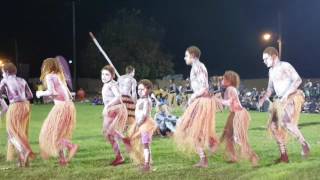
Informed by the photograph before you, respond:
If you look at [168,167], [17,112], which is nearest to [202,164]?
[168,167]

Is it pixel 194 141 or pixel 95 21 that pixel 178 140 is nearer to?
pixel 194 141

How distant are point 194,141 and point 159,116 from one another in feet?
21.3

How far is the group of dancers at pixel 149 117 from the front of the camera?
35.6 ft

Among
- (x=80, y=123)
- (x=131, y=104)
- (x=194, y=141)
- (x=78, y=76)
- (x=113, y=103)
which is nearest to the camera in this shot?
(x=194, y=141)

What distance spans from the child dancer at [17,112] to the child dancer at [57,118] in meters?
0.48

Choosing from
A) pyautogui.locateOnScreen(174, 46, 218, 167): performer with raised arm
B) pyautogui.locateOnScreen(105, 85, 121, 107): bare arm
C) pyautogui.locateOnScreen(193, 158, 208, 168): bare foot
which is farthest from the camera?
pyautogui.locateOnScreen(105, 85, 121, 107): bare arm

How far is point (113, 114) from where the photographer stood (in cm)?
1158

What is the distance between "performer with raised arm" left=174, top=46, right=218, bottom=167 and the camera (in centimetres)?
1083

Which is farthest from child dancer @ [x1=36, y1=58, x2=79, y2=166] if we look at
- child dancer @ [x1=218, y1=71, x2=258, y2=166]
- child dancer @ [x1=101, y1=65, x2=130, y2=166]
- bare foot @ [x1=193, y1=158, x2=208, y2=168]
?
child dancer @ [x1=218, y1=71, x2=258, y2=166]

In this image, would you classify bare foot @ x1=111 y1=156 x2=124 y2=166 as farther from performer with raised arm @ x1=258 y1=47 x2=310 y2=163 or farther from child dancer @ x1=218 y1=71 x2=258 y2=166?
performer with raised arm @ x1=258 y1=47 x2=310 y2=163

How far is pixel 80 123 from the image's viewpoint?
2239 cm

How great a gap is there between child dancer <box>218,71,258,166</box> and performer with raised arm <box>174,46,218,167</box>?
363 mm

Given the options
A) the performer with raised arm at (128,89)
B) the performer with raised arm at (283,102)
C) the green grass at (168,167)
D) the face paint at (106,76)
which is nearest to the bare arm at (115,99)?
the face paint at (106,76)

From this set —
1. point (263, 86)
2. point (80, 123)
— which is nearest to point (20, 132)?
point (80, 123)
